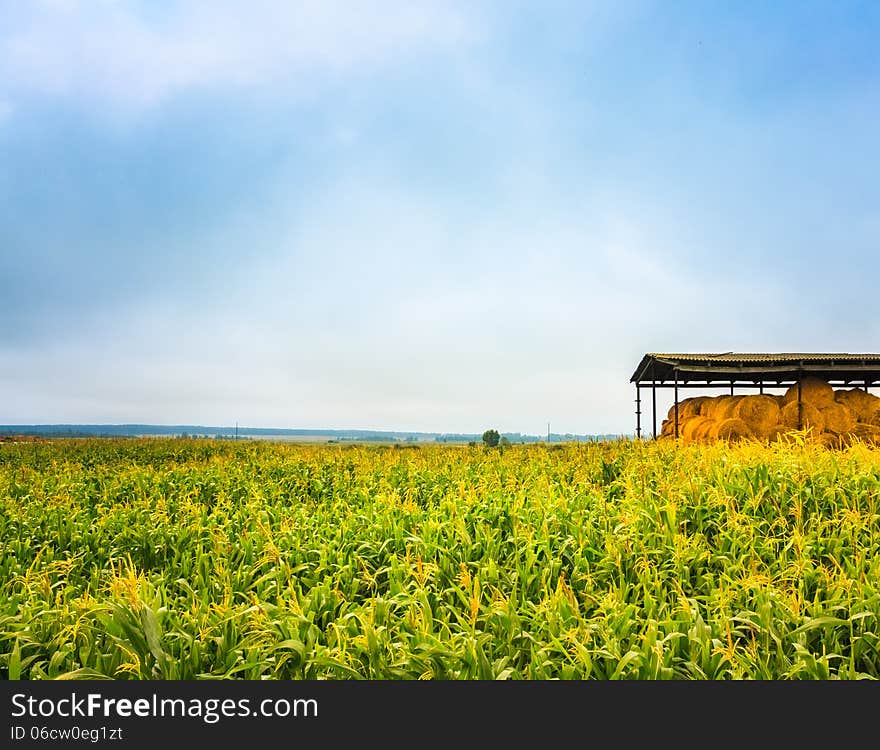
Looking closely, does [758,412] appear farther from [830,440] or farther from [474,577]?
[474,577]

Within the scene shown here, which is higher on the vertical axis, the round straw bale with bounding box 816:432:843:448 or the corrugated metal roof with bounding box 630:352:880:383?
the corrugated metal roof with bounding box 630:352:880:383

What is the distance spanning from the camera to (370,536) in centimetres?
612

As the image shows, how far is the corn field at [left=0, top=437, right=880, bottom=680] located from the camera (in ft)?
12.3

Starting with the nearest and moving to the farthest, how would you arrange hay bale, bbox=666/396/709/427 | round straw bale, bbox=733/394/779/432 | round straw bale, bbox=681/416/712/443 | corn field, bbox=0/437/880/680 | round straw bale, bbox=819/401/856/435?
corn field, bbox=0/437/880/680, round straw bale, bbox=819/401/856/435, round straw bale, bbox=733/394/779/432, round straw bale, bbox=681/416/712/443, hay bale, bbox=666/396/709/427

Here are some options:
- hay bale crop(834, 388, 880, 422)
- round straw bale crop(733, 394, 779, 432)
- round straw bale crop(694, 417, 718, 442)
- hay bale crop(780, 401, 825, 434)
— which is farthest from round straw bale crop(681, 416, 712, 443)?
hay bale crop(834, 388, 880, 422)

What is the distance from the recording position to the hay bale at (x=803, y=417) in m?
14.1

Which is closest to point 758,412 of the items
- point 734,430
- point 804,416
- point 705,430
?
point 734,430

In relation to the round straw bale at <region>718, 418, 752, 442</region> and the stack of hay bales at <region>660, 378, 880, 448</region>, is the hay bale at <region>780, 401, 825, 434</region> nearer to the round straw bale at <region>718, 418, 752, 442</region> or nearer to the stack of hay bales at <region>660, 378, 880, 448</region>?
the stack of hay bales at <region>660, 378, 880, 448</region>

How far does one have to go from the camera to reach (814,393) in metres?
14.5

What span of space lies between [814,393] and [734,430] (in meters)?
2.14
